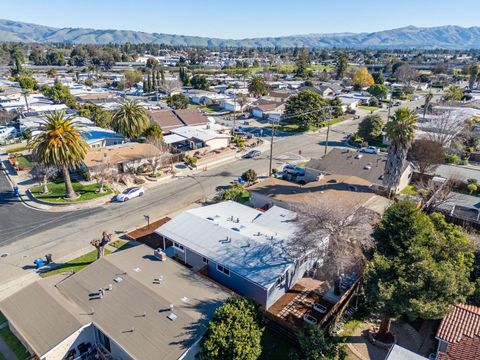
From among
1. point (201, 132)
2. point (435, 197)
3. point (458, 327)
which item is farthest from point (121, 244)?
point (201, 132)

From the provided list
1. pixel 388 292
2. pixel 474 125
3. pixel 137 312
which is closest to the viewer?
pixel 388 292

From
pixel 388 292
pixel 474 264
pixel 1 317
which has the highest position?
pixel 388 292

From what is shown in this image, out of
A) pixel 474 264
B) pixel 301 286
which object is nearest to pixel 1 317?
pixel 301 286

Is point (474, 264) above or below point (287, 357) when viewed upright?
above

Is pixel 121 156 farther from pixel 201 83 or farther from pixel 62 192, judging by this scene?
pixel 201 83

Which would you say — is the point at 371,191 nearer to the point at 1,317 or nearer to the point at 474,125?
the point at 1,317

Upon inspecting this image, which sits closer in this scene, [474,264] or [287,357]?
[287,357]

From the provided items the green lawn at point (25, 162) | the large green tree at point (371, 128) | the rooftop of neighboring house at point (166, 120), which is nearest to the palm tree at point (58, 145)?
the green lawn at point (25, 162)

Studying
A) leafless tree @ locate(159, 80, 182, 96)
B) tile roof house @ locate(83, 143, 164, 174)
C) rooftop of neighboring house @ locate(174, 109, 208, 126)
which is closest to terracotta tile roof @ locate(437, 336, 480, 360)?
tile roof house @ locate(83, 143, 164, 174)
